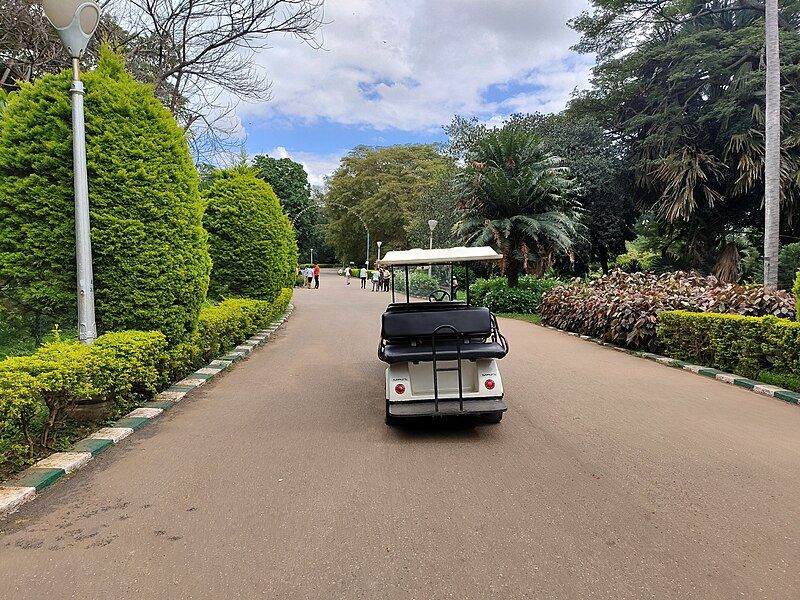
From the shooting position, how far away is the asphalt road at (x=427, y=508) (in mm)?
2828

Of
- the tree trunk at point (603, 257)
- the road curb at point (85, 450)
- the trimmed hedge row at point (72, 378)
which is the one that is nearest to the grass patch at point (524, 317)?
the road curb at point (85, 450)

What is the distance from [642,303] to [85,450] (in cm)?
1023

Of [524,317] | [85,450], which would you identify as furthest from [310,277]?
[85,450]

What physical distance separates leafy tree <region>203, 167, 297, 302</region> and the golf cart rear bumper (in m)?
8.73

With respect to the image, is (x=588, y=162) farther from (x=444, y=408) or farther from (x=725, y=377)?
(x=444, y=408)

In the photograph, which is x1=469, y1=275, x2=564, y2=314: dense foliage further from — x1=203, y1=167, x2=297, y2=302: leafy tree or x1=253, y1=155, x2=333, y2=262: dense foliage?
x1=253, y1=155, x2=333, y2=262: dense foliage

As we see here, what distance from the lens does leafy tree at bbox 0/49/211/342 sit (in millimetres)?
5941

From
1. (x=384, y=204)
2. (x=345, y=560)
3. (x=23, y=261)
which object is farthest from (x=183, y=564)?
(x=384, y=204)

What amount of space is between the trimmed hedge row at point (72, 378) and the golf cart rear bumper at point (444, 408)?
2.78 metres

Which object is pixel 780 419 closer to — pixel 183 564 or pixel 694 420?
pixel 694 420

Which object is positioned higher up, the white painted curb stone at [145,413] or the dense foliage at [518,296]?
the dense foliage at [518,296]

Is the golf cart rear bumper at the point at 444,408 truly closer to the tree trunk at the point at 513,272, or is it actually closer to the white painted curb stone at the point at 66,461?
the white painted curb stone at the point at 66,461

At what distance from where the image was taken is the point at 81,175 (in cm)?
563

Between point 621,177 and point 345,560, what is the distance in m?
26.2
